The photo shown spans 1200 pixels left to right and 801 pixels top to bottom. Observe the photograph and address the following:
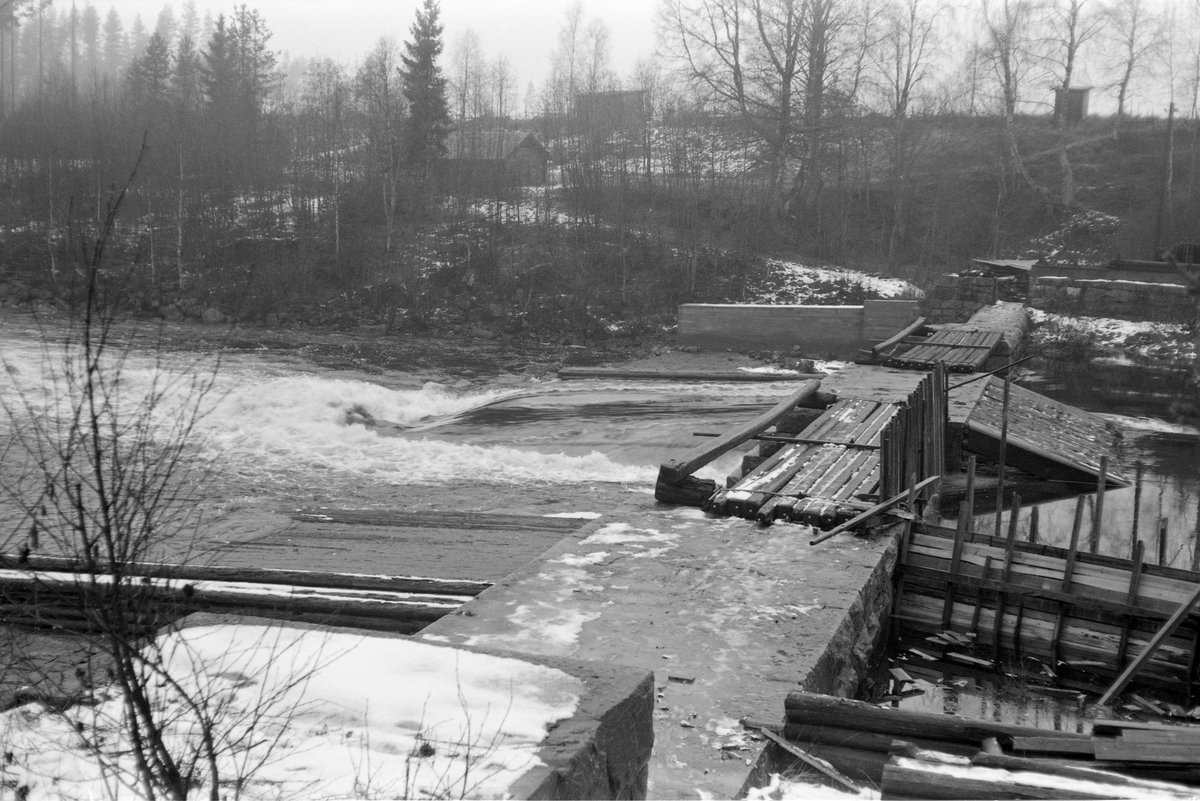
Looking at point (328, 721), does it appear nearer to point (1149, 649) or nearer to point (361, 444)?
point (1149, 649)

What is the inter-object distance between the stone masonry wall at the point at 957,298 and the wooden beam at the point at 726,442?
13840 millimetres

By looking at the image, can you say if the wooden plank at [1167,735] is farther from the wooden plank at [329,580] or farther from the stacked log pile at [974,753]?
the wooden plank at [329,580]

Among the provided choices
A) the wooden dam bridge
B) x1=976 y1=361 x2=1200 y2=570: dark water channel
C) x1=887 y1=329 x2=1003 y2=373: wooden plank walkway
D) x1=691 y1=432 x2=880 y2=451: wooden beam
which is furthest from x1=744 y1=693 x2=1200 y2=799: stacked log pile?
x1=887 y1=329 x2=1003 y2=373: wooden plank walkway

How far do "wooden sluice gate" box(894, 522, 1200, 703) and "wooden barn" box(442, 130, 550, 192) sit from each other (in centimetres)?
3718

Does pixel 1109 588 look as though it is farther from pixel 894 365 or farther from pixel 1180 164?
pixel 1180 164

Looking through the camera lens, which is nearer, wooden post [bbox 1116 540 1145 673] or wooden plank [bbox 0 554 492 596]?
wooden post [bbox 1116 540 1145 673]

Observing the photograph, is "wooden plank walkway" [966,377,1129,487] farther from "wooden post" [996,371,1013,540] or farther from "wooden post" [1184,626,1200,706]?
"wooden post" [1184,626,1200,706]

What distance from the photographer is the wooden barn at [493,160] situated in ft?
148

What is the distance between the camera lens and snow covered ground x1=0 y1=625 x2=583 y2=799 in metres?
3.18

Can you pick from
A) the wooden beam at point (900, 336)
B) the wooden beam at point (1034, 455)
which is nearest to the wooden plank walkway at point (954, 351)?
the wooden beam at point (900, 336)

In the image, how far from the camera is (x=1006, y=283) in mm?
31453

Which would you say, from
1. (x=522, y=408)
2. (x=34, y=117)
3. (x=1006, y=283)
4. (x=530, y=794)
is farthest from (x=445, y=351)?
(x=34, y=117)

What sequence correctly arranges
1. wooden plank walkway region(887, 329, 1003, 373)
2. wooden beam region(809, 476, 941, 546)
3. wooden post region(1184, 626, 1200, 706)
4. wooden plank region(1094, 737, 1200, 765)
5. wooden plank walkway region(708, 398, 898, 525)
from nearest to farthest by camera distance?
wooden plank region(1094, 737, 1200, 765) < wooden post region(1184, 626, 1200, 706) < wooden beam region(809, 476, 941, 546) < wooden plank walkway region(708, 398, 898, 525) < wooden plank walkway region(887, 329, 1003, 373)

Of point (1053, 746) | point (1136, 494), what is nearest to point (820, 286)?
point (1136, 494)
